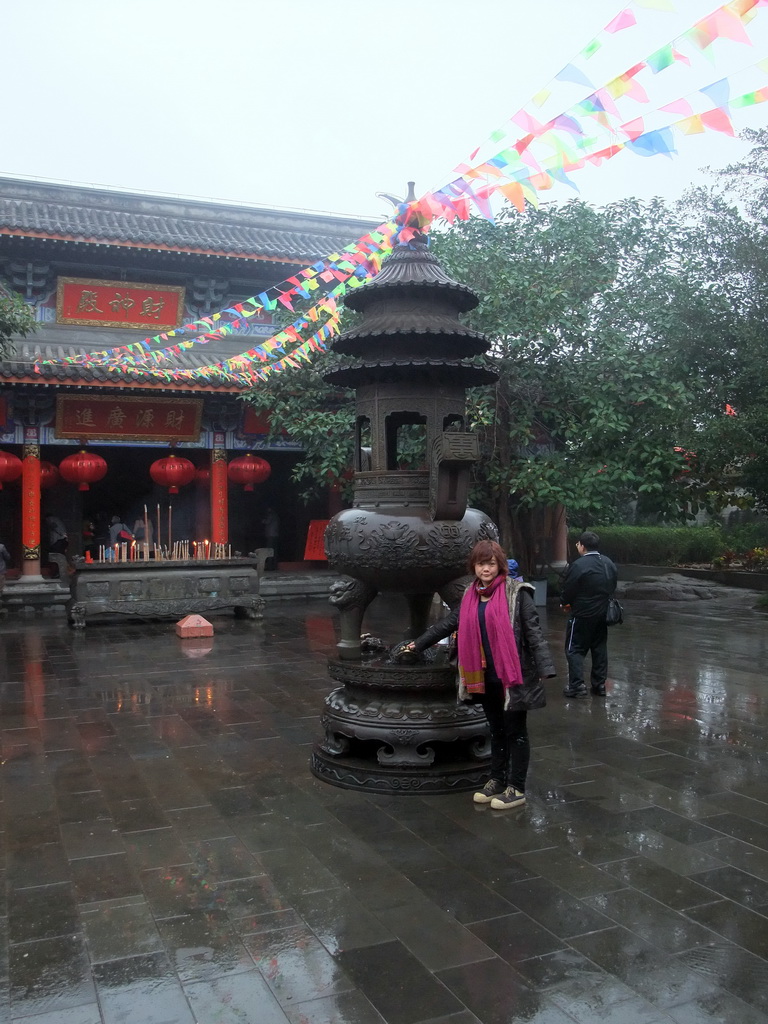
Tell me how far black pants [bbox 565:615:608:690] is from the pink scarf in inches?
124

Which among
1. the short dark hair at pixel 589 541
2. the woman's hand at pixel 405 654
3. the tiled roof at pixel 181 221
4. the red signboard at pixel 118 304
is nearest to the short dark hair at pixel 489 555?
the woman's hand at pixel 405 654

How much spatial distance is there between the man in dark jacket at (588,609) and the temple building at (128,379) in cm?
785

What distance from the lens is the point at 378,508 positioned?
5.83 metres

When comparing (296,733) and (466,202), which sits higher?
(466,202)

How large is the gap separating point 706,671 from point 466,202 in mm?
5453

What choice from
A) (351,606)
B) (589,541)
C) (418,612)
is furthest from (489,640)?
(589,541)

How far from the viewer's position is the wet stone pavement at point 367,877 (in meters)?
3.04

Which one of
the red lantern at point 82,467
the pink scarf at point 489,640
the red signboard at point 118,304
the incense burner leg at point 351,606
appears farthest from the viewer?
the red signboard at point 118,304

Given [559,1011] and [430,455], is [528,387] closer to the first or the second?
[430,455]

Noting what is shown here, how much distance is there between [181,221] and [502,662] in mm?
17339

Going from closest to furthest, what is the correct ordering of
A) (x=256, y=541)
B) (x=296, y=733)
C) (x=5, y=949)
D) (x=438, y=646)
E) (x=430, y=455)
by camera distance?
(x=5, y=949) → (x=430, y=455) → (x=438, y=646) → (x=296, y=733) → (x=256, y=541)

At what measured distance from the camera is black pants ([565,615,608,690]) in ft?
25.7

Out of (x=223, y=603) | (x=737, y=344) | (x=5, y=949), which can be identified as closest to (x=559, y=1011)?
(x=5, y=949)

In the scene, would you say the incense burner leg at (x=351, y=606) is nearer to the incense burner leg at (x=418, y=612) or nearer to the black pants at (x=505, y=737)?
the incense burner leg at (x=418, y=612)
